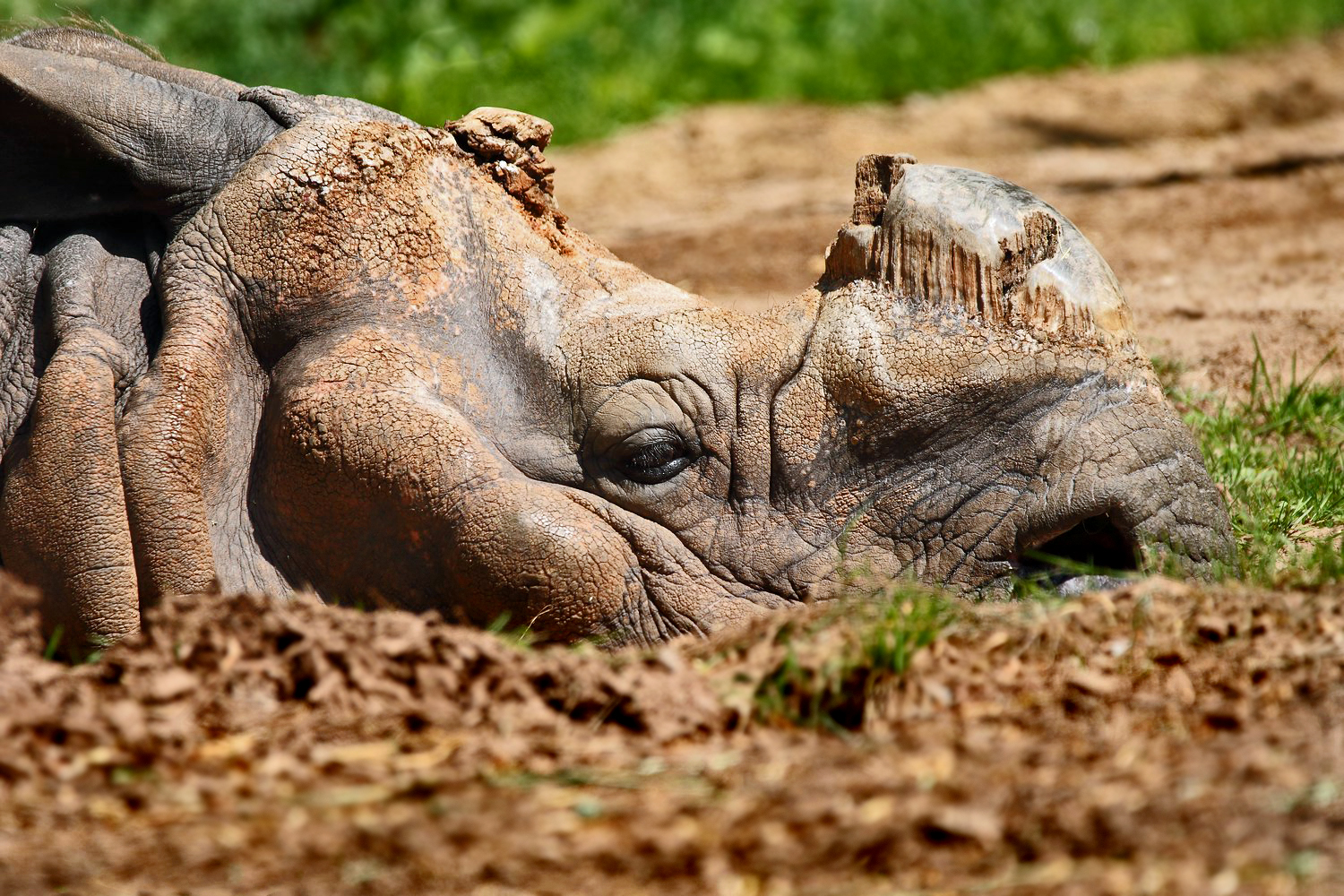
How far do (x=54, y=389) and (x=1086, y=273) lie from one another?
7.56 ft

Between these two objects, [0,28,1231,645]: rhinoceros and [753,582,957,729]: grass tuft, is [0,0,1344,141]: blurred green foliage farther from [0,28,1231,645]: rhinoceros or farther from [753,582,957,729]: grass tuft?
[753,582,957,729]: grass tuft

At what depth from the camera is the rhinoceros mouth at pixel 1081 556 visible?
361 centimetres

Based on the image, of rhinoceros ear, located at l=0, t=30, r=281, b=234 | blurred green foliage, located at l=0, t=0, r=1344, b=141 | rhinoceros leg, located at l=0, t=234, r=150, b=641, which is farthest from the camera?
blurred green foliage, located at l=0, t=0, r=1344, b=141

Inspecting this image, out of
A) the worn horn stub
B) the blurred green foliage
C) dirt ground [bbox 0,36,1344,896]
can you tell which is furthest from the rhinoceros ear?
the blurred green foliage

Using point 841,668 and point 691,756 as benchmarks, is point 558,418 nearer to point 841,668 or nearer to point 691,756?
point 841,668

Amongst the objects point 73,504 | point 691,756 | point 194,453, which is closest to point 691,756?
point 691,756

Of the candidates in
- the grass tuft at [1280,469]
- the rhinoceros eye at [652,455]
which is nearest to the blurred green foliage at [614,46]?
the grass tuft at [1280,469]

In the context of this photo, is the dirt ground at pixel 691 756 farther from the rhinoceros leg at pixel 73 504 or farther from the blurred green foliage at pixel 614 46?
the blurred green foliage at pixel 614 46

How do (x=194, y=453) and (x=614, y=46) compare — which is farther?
(x=614, y=46)

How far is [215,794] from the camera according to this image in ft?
8.70

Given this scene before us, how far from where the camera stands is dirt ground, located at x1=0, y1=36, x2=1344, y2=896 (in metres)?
2.43

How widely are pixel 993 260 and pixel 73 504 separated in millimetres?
2087

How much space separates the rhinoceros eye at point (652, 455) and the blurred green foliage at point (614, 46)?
7.00m

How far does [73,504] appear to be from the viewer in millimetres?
3730
